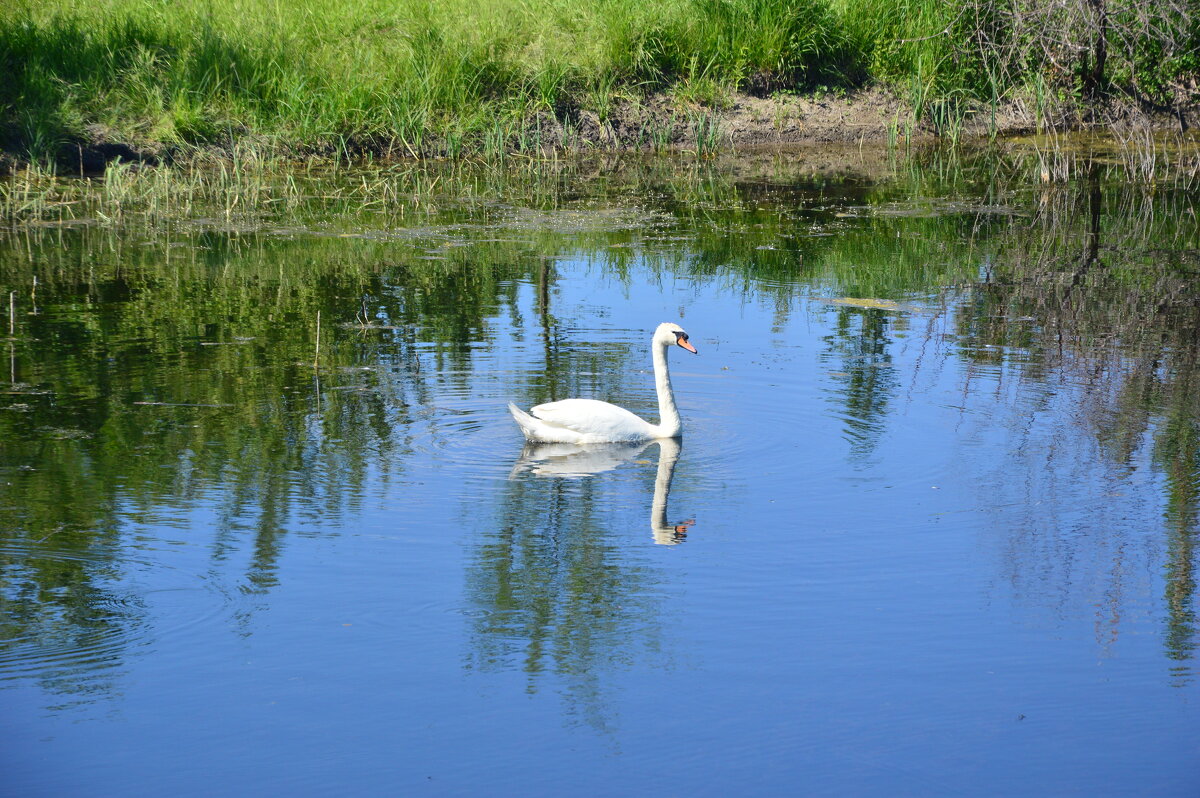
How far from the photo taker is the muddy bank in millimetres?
18984

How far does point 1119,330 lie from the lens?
10297 mm

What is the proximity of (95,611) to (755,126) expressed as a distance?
1711 centimetres

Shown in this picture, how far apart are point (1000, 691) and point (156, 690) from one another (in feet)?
9.32

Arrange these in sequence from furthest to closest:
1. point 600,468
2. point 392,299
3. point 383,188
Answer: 1. point 383,188
2. point 392,299
3. point 600,468

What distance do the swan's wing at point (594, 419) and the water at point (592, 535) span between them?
0.46ft

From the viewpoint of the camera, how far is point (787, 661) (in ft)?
16.6

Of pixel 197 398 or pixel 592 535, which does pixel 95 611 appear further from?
pixel 197 398

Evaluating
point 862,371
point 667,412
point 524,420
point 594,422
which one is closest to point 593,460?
point 594,422

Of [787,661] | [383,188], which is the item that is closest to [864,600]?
[787,661]

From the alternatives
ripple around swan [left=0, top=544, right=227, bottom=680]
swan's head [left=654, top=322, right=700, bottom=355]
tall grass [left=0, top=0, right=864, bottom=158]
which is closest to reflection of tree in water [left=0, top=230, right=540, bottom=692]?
ripple around swan [left=0, top=544, right=227, bottom=680]

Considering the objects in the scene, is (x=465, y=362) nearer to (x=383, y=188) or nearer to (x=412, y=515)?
(x=412, y=515)

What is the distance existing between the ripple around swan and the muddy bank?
12545 mm

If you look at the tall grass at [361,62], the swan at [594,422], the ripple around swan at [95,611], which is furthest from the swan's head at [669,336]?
the tall grass at [361,62]

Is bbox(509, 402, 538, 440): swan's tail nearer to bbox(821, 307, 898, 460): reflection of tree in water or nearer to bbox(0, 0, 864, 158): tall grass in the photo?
bbox(821, 307, 898, 460): reflection of tree in water
